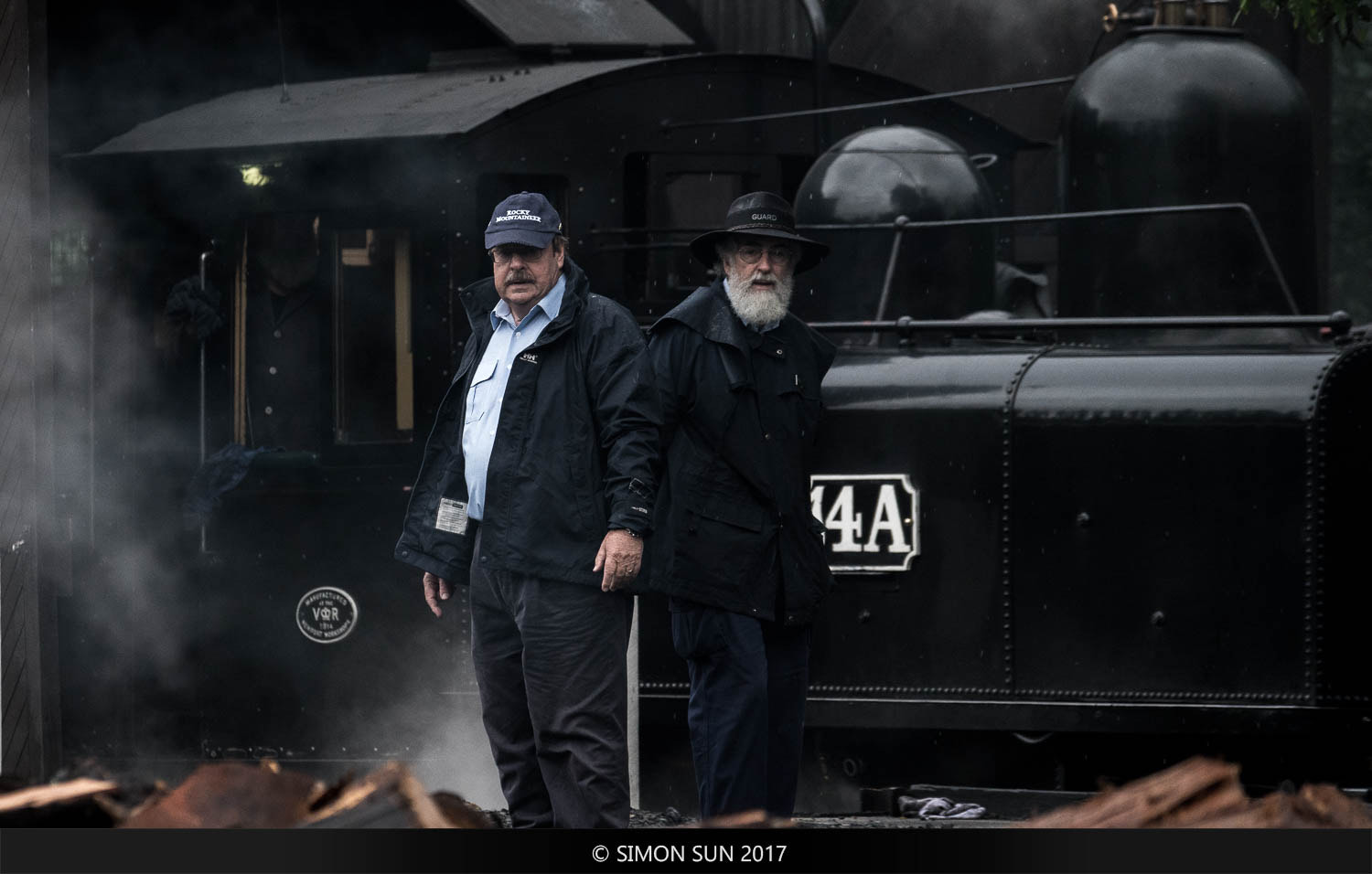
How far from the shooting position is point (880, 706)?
5594 millimetres

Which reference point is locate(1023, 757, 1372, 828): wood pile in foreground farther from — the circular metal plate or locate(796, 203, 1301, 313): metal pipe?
the circular metal plate

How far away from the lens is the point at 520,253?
445cm

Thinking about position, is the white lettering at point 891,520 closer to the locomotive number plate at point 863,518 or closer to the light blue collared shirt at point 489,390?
the locomotive number plate at point 863,518

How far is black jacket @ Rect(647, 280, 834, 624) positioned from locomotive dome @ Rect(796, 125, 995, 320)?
141cm

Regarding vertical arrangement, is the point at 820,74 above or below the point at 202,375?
above

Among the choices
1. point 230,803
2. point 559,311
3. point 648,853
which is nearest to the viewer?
point 648,853

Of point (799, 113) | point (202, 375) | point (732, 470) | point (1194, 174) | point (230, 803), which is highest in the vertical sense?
point (799, 113)

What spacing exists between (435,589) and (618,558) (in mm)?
574

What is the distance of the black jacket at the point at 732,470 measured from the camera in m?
4.65

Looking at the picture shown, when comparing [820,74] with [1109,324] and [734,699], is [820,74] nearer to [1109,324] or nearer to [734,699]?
[1109,324]

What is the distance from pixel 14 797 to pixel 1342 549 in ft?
11.0

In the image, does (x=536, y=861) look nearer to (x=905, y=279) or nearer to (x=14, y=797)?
(x=14, y=797)

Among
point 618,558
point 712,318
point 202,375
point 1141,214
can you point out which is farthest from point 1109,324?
point 202,375

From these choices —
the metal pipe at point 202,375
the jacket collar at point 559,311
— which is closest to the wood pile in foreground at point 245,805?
the jacket collar at point 559,311
